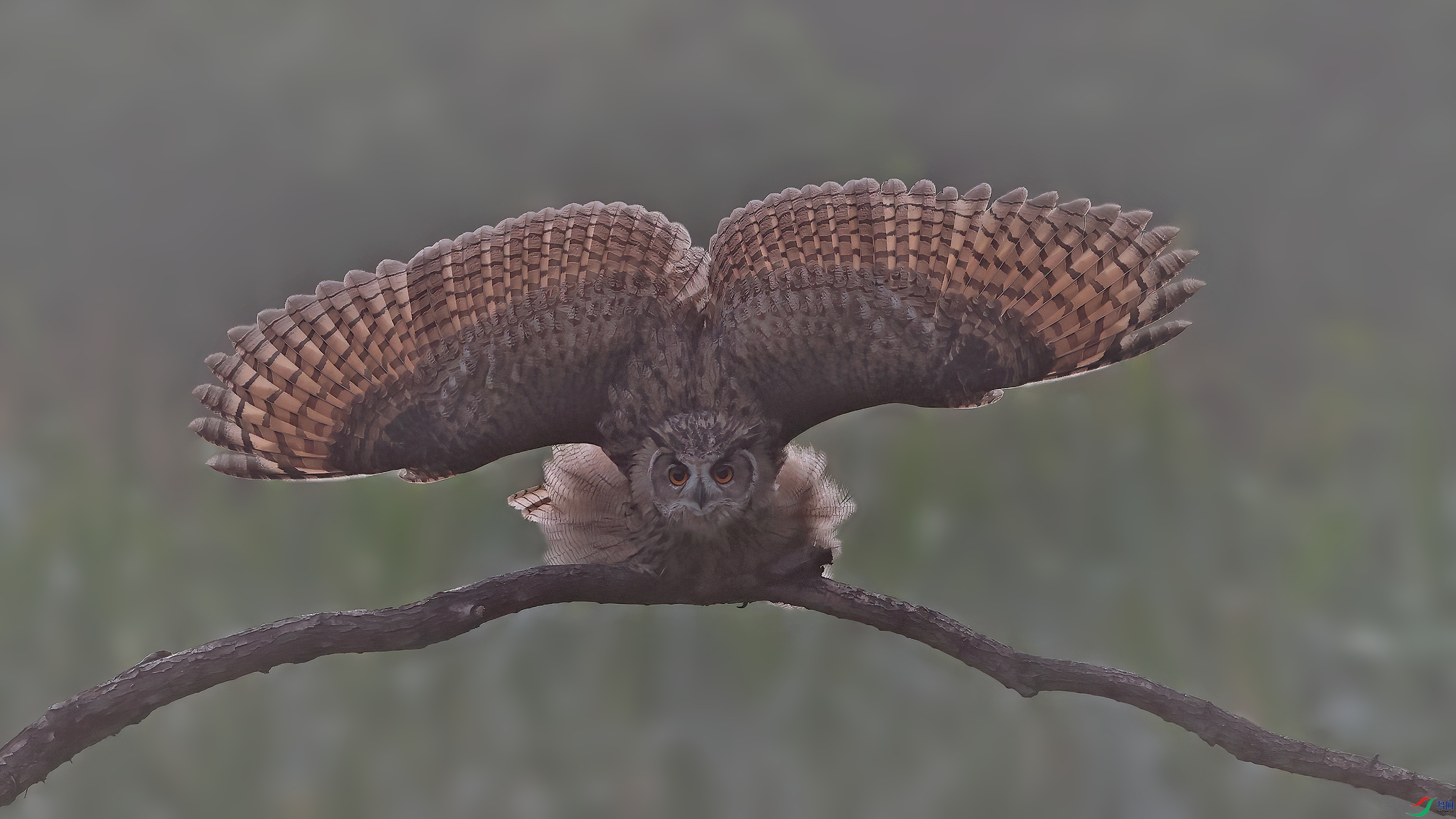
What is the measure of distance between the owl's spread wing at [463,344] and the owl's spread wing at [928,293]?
0.14m

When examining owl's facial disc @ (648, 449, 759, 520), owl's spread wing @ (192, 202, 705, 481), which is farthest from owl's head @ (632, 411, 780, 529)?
owl's spread wing @ (192, 202, 705, 481)

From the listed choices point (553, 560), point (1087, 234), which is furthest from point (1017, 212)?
point (553, 560)

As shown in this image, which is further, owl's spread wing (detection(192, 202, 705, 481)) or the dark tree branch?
owl's spread wing (detection(192, 202, 705, 481))

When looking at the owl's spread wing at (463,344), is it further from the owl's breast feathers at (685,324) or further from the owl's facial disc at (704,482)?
the owl's facial disc at (704,482)

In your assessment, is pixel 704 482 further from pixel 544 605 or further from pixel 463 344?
pixel 463 344

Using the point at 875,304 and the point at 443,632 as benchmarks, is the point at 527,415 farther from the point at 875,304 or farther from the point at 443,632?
the point at 875,304

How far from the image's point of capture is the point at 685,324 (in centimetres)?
169

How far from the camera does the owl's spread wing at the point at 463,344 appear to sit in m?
1.66

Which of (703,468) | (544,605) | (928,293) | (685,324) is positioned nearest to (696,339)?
(685,324)

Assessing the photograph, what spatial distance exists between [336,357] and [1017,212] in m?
0.96

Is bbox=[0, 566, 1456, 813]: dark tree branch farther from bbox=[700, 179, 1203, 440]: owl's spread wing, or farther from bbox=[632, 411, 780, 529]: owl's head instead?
bbox=[700, 179, 1203, 440]: owl's spread wing

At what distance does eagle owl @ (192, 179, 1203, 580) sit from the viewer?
1623 mm

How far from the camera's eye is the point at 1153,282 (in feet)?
5.29

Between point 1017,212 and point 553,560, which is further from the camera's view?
point 553,560
